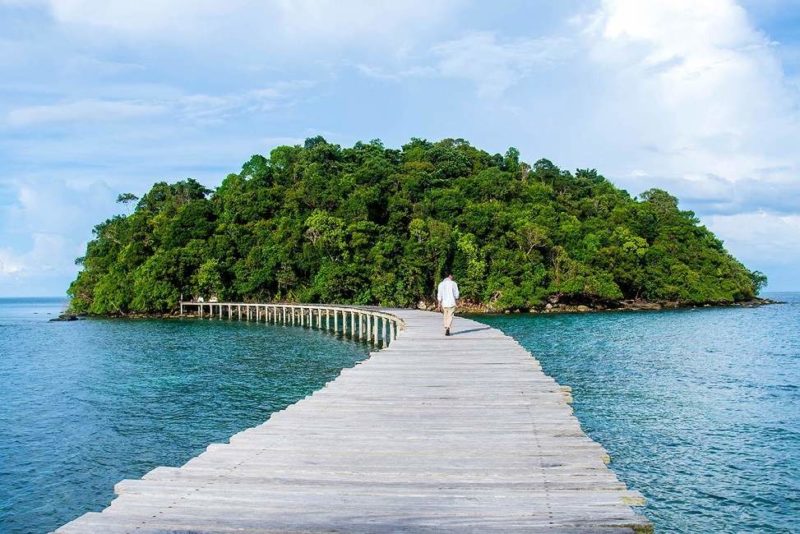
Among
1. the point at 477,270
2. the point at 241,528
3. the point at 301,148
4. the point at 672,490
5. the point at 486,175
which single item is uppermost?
the point at 301,148

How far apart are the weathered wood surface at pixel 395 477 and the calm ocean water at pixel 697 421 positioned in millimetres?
2836

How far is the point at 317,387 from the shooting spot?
18.7 metres

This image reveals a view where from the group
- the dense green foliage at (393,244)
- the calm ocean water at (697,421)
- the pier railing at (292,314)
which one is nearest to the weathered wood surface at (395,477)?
the calm ocean water at (697,421)

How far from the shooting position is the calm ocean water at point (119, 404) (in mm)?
10594

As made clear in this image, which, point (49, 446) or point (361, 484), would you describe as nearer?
point (361, 484)

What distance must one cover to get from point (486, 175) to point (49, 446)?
2341 inches

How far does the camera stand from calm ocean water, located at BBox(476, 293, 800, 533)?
9320 mm

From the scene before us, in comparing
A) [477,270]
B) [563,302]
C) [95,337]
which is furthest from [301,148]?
[95,337]

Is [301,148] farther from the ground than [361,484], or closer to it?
farther from the ground

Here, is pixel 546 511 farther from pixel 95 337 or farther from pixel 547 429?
pixel 95 337

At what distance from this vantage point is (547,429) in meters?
6.84

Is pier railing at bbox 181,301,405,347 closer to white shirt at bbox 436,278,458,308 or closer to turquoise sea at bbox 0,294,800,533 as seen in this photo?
turquoise sea at bbox 0,294,800,533

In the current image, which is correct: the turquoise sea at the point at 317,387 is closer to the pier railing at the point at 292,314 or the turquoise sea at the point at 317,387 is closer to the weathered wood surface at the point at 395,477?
the weathered wood surface at the point at 395,477

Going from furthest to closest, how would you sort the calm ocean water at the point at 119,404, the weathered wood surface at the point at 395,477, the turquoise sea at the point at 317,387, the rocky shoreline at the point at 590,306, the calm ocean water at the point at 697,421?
the rocky shoreline at the point at 590,306
the calm ocean water at the point at 119,404
the turquoise sea at the point at 317,387
the calm ocean water at the point at 697,421
the weathered wood surface at the point at 395,477
